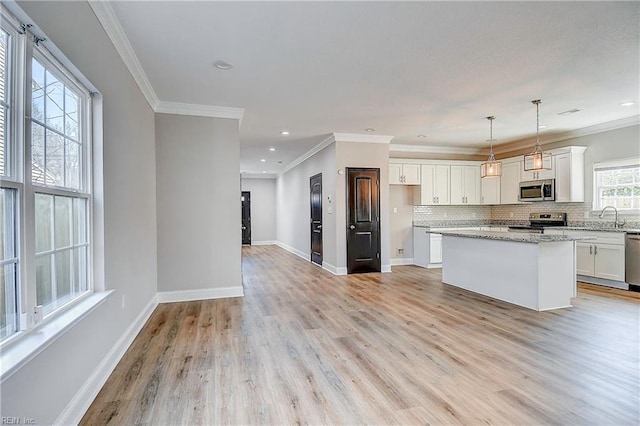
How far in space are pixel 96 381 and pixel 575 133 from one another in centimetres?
778

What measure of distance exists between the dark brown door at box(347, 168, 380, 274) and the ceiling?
131cm

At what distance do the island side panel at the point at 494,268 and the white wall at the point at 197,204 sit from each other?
3377 mm

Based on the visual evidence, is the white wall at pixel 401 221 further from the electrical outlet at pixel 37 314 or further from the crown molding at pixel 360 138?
the electrical outlet at pixel 37 314

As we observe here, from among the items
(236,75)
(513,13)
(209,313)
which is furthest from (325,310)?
(513,13)

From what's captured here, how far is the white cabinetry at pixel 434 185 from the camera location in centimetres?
724

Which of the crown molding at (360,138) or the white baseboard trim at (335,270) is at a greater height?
the crown molding at (360,138)

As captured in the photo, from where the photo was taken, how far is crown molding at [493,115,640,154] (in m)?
5.30

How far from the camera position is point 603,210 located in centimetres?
566

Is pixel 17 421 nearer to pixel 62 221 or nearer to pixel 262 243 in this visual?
pixel 62 221

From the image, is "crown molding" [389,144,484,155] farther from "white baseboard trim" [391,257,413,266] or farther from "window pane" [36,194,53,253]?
"window pane" [36,194,53,253]

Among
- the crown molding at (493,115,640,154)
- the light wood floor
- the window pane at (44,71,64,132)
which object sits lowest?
the light wood floor

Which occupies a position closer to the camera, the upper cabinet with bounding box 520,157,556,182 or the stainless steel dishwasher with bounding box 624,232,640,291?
the stainless steel dishwasher with bounding box 624,232,640,291

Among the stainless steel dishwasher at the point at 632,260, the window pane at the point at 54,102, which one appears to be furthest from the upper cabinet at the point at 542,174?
the window pane at the point at 54,102

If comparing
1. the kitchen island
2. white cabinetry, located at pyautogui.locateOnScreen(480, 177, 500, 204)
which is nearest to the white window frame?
white cabinetry, located at pyautogui.locateOnScreen(480, 177, 500, 204)
